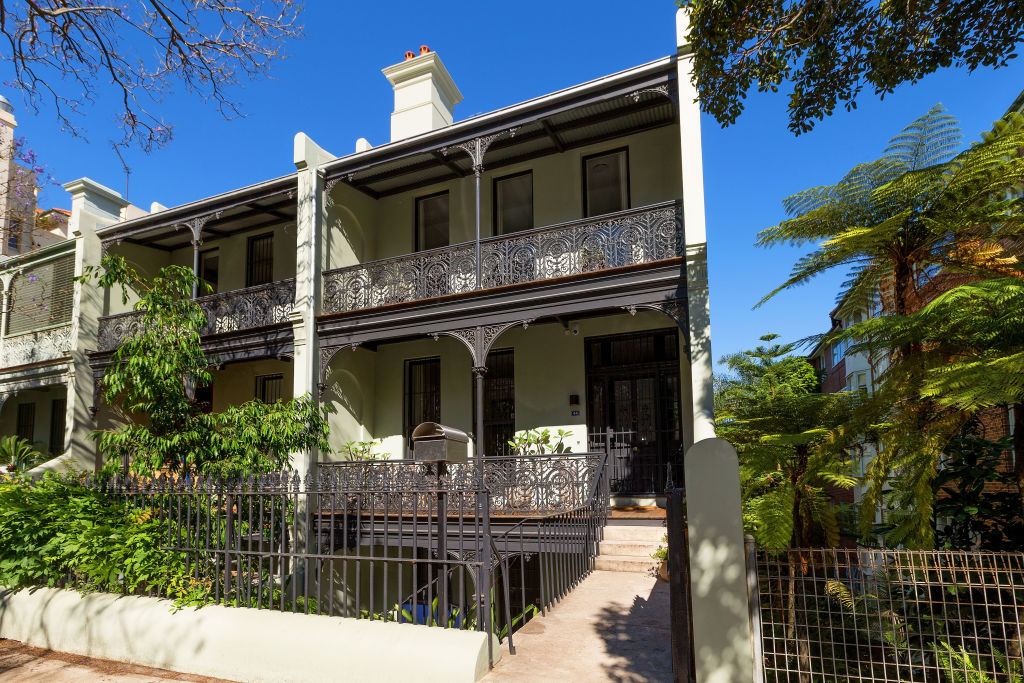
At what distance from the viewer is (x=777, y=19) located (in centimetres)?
645

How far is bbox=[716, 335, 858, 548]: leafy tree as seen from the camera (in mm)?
4508

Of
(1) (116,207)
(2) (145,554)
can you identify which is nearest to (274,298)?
(1) (116,207)

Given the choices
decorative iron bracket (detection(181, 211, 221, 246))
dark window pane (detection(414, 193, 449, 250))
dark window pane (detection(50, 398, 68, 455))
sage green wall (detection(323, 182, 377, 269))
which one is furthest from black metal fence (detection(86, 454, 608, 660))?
dark window pane (detection(50, 398, 68, 455))

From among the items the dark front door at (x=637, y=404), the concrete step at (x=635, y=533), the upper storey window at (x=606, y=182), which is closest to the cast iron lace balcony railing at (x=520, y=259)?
the upper storey window at (x=606, y=182)

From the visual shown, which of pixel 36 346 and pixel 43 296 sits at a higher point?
pixel 43 296

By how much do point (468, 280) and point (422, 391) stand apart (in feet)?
12.5

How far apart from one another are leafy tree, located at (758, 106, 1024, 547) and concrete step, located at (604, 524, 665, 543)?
520 centimetres

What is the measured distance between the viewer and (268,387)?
17.0m

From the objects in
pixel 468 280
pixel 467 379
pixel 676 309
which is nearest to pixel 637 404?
pixel 676 309

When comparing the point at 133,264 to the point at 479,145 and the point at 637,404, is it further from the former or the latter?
the point at 637,404

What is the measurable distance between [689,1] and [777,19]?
3.01 feet

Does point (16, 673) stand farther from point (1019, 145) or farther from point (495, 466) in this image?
point (1019, 145)

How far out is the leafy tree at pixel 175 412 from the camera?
8.21m

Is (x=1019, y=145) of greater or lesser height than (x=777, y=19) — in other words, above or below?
below
